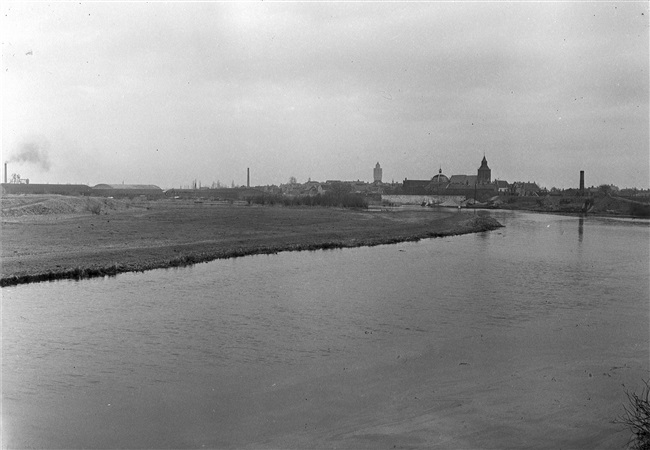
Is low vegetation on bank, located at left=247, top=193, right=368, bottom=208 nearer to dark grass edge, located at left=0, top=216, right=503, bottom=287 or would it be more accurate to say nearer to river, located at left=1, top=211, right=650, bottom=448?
dark grass edge, located at left=0, top=216, right=503, bottom=287

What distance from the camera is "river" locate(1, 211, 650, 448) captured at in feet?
25.6

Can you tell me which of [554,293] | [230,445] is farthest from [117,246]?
[230,445]

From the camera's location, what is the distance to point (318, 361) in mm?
10609

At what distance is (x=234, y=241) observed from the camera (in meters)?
29.7

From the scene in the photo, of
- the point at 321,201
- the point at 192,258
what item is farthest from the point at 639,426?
the point at 321,201

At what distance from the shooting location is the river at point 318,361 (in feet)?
25.6

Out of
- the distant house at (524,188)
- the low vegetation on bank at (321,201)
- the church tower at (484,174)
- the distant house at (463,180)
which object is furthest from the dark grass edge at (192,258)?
the church tower at (484,174)

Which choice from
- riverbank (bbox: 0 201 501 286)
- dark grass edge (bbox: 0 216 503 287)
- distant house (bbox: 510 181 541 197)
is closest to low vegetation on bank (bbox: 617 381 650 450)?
dark grass edge (bbox: 0 216 503 287)

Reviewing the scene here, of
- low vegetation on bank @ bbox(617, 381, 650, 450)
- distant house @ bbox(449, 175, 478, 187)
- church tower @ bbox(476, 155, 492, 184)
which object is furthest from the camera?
church tower @ bbox(476, 155, 492, 184)

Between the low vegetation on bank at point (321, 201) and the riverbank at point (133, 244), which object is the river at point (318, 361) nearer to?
the riverbank at point (133, 244)

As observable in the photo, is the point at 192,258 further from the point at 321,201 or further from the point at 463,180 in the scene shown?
the point at 463,180

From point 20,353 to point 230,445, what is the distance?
5.82m

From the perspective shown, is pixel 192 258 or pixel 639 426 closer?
pixel 639 426

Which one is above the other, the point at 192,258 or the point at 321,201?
the point at 321,201
